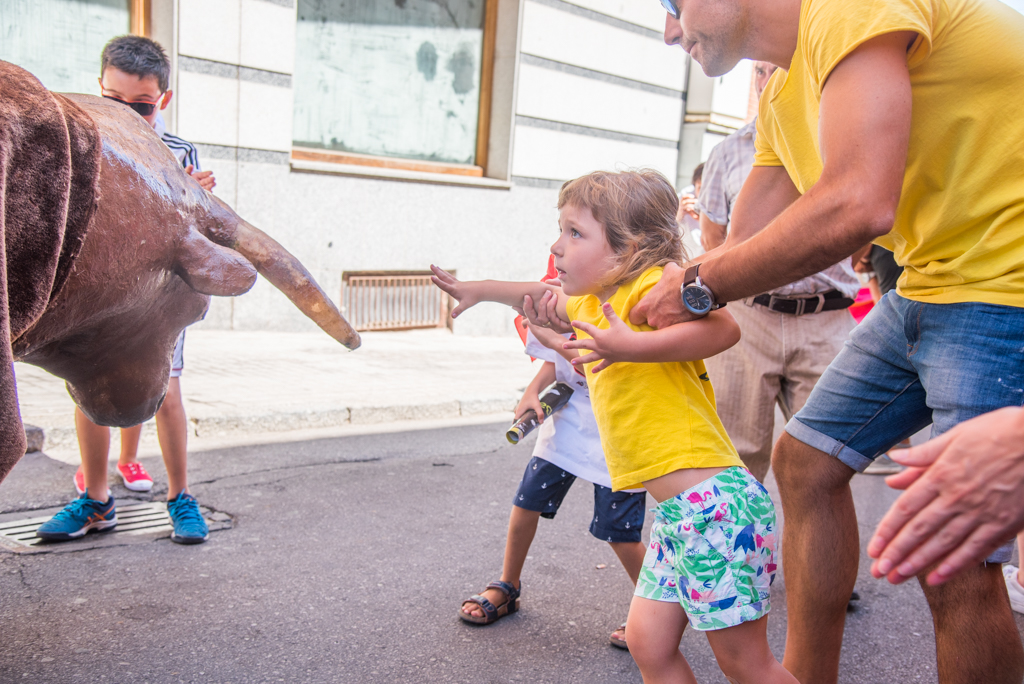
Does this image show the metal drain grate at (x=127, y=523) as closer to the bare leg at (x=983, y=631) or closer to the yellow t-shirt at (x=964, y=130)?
the bare leg at (x=983, y=631)

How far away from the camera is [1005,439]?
51.2 inches

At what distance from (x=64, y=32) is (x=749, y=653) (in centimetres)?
719

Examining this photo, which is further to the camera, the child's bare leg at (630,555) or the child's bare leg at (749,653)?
the child's bare leg at (630,555)

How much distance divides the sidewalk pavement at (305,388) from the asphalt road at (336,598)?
1.81 ft

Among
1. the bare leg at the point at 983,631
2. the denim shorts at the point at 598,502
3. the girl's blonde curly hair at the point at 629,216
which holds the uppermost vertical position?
the girl's blonde curly hair at the point at 629,216

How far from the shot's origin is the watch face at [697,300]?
2.05m

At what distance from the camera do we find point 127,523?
3.98 metres

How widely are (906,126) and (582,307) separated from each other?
0.97 m

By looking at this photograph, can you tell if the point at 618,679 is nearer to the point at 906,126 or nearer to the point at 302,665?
the point at 302,665

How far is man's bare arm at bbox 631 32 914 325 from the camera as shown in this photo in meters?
1.77

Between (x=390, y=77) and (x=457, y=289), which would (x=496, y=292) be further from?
(x=390, y=77)

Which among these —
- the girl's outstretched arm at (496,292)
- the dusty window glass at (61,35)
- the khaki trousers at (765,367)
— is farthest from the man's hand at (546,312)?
the dusty window glass at (61,35)

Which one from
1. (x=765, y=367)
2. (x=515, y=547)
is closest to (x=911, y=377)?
(x=765, y=367)

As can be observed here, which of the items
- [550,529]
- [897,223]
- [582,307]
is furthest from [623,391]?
[550,529]
